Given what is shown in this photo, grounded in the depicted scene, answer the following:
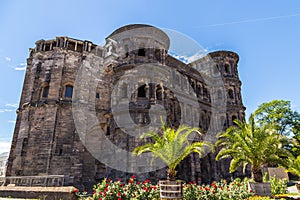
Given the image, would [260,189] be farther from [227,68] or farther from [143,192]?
[227,68]

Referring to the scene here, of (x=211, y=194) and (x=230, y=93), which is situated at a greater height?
(x=230, y=93)

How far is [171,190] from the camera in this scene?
955cm

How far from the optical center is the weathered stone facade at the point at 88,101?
703 inches

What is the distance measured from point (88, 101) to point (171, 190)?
14.0m

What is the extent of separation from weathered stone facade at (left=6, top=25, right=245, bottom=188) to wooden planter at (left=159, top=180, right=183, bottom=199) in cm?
687

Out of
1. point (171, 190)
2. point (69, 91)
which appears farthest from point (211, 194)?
point (69, 91)

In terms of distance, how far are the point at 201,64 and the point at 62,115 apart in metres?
23.6

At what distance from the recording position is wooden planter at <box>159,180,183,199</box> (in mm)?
9469

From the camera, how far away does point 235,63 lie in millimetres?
34531

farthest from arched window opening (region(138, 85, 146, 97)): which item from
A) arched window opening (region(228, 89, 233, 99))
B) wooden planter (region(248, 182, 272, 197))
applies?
arched window opening (region(228, 89, 233, 99))

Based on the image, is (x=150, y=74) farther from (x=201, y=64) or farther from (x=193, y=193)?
(x=201, y=64)

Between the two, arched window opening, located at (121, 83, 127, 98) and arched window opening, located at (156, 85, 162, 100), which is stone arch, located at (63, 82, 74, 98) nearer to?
arched window opening, located at (121, 83, 127, 98)

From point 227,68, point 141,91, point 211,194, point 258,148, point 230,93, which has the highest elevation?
point 227,68

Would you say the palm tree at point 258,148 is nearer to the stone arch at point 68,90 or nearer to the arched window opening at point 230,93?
the stone arch at point 68,90
